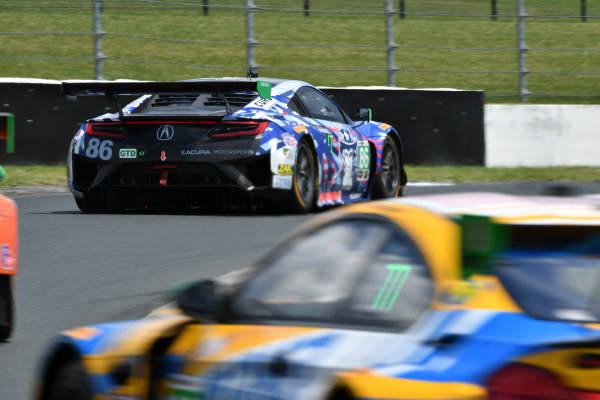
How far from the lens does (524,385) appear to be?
310 cm

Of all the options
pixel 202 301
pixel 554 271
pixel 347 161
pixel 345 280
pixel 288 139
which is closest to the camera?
pixel 554 271

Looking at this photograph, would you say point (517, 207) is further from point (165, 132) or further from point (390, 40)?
point (390, 40)

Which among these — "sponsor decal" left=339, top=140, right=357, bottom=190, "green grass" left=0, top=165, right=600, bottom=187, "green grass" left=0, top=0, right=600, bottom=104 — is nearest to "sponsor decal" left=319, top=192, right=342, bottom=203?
"sponsor decal" left=339, top=140, right=357, bottom=190

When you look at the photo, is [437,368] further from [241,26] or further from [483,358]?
[241,26]

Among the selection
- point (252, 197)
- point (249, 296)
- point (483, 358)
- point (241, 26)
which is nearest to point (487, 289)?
point (483, 358)

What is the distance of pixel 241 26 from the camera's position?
96.9 ft

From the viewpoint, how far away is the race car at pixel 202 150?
11289mm

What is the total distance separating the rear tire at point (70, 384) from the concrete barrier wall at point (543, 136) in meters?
13.9

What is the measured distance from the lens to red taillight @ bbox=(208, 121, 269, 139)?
446 inches

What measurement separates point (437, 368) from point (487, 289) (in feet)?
0.80

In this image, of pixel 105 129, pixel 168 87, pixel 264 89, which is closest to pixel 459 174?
pixel 264 89

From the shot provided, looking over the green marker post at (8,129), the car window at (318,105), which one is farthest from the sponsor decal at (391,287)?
the car window at (318,105)

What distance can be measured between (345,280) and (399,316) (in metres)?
0.29

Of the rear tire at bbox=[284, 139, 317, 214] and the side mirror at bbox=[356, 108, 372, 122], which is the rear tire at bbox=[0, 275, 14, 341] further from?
the side mirror at bbox=[356, 108, 372, 122]
